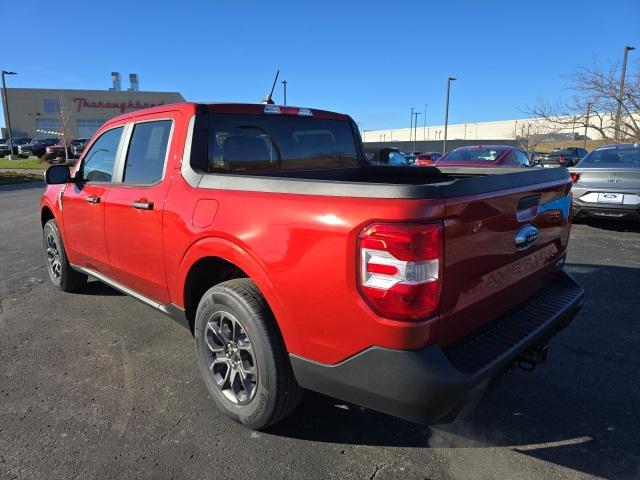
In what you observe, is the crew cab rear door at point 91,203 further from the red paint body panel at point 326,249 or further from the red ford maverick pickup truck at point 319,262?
the red paint body panel at point 326,249

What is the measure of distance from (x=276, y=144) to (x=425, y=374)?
2153 millimetres

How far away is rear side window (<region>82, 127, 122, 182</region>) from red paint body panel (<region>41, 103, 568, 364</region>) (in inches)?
37.6

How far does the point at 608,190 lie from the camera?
25.8ft

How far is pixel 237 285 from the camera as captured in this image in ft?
8.54

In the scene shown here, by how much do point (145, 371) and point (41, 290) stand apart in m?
2.64

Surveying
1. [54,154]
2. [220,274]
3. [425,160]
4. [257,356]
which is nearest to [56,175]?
[220,274]

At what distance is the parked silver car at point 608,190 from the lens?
7695mm

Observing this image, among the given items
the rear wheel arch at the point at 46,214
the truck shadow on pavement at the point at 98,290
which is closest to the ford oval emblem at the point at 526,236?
the truck shadow on pavement at the point at 98,290

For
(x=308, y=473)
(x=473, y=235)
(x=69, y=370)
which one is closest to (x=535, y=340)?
(x=473, y=235)

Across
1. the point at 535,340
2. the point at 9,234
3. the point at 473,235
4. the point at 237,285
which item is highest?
the point at 473,235

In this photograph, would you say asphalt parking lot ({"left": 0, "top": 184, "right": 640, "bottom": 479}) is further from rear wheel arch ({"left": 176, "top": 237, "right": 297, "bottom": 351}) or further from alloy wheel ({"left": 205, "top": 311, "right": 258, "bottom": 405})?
rear wheel arch ({"left": 176, "top": 237, "right": 297, "bottom": 351})

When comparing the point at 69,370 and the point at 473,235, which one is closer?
the point at 473,235

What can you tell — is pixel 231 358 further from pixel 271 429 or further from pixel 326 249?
pixel 326 249

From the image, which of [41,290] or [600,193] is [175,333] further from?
[600,193]
